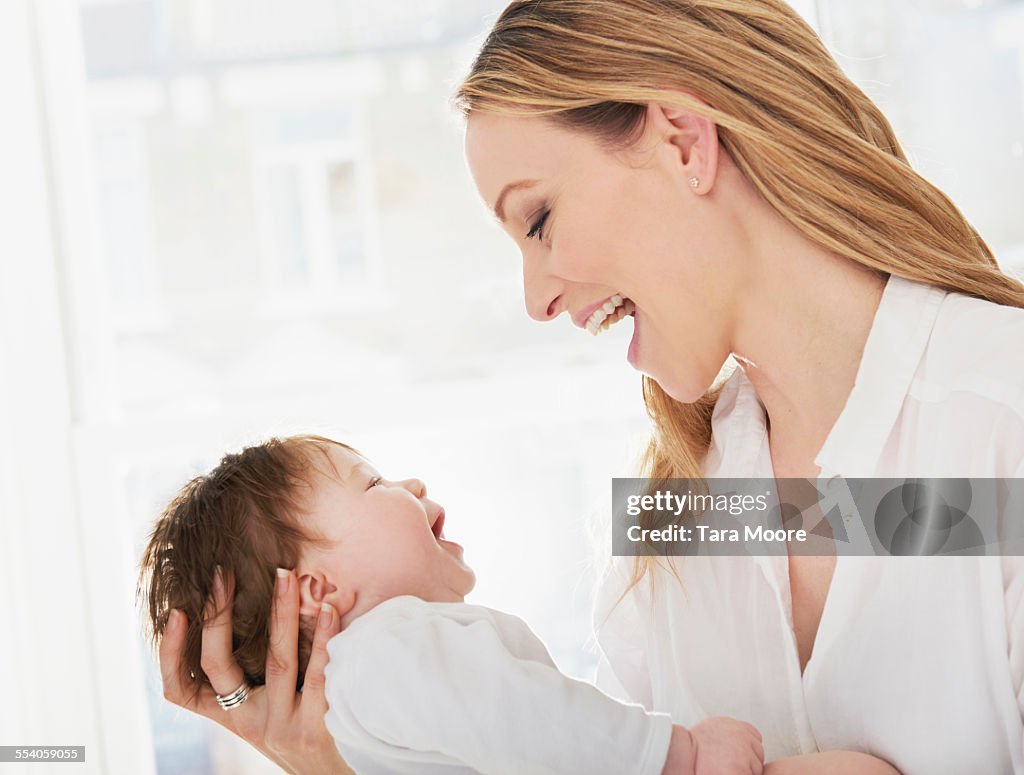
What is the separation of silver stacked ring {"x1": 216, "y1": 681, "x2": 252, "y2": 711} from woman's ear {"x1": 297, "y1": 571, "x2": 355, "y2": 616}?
0.12m

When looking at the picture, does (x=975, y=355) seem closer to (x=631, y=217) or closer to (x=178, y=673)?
(x=631, y=217)

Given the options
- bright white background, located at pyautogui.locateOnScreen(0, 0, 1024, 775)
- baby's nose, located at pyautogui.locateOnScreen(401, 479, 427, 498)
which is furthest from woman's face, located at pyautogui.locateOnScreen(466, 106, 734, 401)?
bright white background, located at pyautogui.locateOnScreen(0, 0, 1024, 775)

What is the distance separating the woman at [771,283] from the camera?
4.04 feet

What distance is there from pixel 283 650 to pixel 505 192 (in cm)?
66

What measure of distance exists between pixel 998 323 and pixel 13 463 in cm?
224

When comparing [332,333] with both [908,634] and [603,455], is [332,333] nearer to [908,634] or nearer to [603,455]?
[603,455]

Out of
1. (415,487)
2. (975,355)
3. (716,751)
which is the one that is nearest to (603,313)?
(415,487)

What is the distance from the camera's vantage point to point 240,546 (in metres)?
1.39

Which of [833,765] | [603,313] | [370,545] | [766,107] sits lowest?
[833,765]

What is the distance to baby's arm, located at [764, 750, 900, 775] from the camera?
114 centimetres

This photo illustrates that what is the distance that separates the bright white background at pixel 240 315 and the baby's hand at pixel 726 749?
55.6 inches

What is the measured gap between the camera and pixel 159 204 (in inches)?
106

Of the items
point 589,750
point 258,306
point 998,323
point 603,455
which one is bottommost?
point 589,750

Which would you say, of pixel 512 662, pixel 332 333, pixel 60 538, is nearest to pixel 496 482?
pixel 332 333
